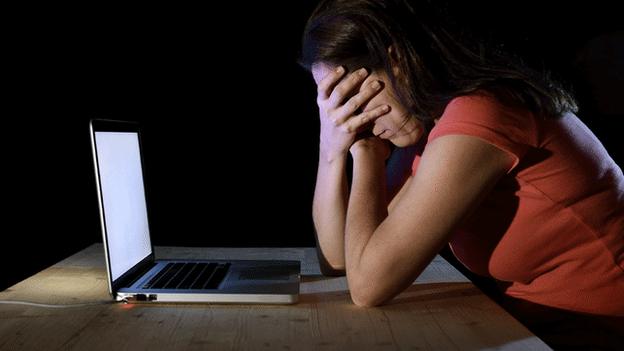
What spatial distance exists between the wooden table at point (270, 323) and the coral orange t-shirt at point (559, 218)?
12cm

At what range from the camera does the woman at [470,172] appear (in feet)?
3.66

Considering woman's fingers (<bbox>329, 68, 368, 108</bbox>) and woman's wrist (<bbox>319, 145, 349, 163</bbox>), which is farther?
woman's wrist (<bbox>319, 145, 349, 163</bbox>)

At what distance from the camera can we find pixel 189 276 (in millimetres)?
1334

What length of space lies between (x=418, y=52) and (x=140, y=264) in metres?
0.67

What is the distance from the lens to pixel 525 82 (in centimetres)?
122

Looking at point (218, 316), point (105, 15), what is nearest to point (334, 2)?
point (218, 316)

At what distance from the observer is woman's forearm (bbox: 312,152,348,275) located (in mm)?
1522

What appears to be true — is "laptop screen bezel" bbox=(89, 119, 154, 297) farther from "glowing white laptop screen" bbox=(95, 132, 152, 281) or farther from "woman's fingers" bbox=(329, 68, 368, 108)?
"woman's fingers" bbox=(329, 68, 368, 108)

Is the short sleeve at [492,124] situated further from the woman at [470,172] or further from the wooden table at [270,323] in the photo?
the wooden table at [270,323]

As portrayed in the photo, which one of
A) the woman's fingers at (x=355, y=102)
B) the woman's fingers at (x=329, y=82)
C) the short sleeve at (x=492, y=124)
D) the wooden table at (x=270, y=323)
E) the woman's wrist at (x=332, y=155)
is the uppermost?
the woman's fingers at (x=329, y=82)

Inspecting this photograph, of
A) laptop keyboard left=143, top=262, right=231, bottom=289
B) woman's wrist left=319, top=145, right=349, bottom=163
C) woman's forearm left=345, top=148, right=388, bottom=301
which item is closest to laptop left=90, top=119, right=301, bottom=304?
laptop keyboard left=143, top=262, right=231, bottom=289

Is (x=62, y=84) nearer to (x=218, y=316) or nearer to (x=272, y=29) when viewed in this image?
(x=272, y=29)

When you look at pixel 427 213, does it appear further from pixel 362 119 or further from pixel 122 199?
pixel 122 199

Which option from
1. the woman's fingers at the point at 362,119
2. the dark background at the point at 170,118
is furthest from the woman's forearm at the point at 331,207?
the dark background at the point at 170,118
